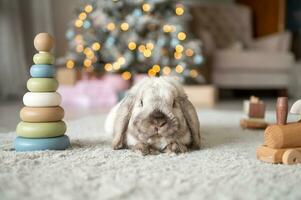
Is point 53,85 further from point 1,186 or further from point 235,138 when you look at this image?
point 235,138

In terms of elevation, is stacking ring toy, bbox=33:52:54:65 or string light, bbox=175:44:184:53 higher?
stacking ring toy, bbox=33:52:54:65

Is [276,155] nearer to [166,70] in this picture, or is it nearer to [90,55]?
[166,70]

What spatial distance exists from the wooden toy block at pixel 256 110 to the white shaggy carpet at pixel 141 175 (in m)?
0.60

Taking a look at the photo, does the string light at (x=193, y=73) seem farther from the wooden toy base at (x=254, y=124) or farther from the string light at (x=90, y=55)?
the wooden toy base at (x=254, y=124)

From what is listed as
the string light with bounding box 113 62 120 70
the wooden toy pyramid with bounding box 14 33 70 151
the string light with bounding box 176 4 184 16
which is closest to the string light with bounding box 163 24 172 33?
the string light with bounding box 176 4 184 16

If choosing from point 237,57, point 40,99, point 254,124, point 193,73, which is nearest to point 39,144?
point 40,99

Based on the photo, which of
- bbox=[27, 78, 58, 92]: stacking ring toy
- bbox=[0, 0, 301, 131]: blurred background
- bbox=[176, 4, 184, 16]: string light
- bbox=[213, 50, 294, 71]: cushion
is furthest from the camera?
bbox=[213, 50, 294, 71]: cushion

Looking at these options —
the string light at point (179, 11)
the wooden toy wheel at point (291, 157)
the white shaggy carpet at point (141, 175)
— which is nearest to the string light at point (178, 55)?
the string light at point (179, 11)

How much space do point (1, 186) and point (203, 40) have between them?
4.09 metres

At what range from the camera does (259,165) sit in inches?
57.8

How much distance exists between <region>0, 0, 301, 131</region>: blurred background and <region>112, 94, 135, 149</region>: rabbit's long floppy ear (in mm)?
1792

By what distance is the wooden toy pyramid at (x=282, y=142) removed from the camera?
58.6 inches

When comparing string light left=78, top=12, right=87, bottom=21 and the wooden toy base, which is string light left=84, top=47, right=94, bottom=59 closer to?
string light left=78, top=12, right=87, bottom=21

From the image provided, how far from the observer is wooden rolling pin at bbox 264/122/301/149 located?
4.89 ft
